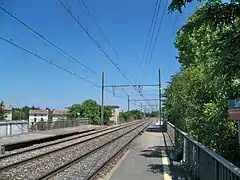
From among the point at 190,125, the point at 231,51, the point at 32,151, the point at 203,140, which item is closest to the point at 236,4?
the point at 231,51

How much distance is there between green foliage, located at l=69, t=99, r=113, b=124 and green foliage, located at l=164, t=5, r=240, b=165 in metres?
62.5

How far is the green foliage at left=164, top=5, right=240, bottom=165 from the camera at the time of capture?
17.7 feet

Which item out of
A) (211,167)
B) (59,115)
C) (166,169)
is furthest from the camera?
(59,115)

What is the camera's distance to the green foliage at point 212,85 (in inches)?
213

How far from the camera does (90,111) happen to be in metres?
83.2

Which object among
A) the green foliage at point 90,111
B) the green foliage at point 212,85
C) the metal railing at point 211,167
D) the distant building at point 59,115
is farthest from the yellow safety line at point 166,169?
the green foliage at point 90,111

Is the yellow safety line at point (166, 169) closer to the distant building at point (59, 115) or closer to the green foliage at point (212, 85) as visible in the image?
the green foliage at point (212, 85)

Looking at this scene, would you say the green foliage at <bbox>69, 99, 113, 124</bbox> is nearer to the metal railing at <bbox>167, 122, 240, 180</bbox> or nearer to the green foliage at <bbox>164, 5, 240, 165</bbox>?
the green foliage at <bbox>164, 5, 240, 165</bbox>

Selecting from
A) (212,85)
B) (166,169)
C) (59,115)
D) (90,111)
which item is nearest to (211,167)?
(212,85)

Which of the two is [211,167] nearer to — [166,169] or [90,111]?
[166,169]

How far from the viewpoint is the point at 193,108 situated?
54.0 feet

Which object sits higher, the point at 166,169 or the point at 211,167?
the point at 211,167

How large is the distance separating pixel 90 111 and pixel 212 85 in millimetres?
71770

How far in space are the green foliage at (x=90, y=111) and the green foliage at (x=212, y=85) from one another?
6245 centimetres
